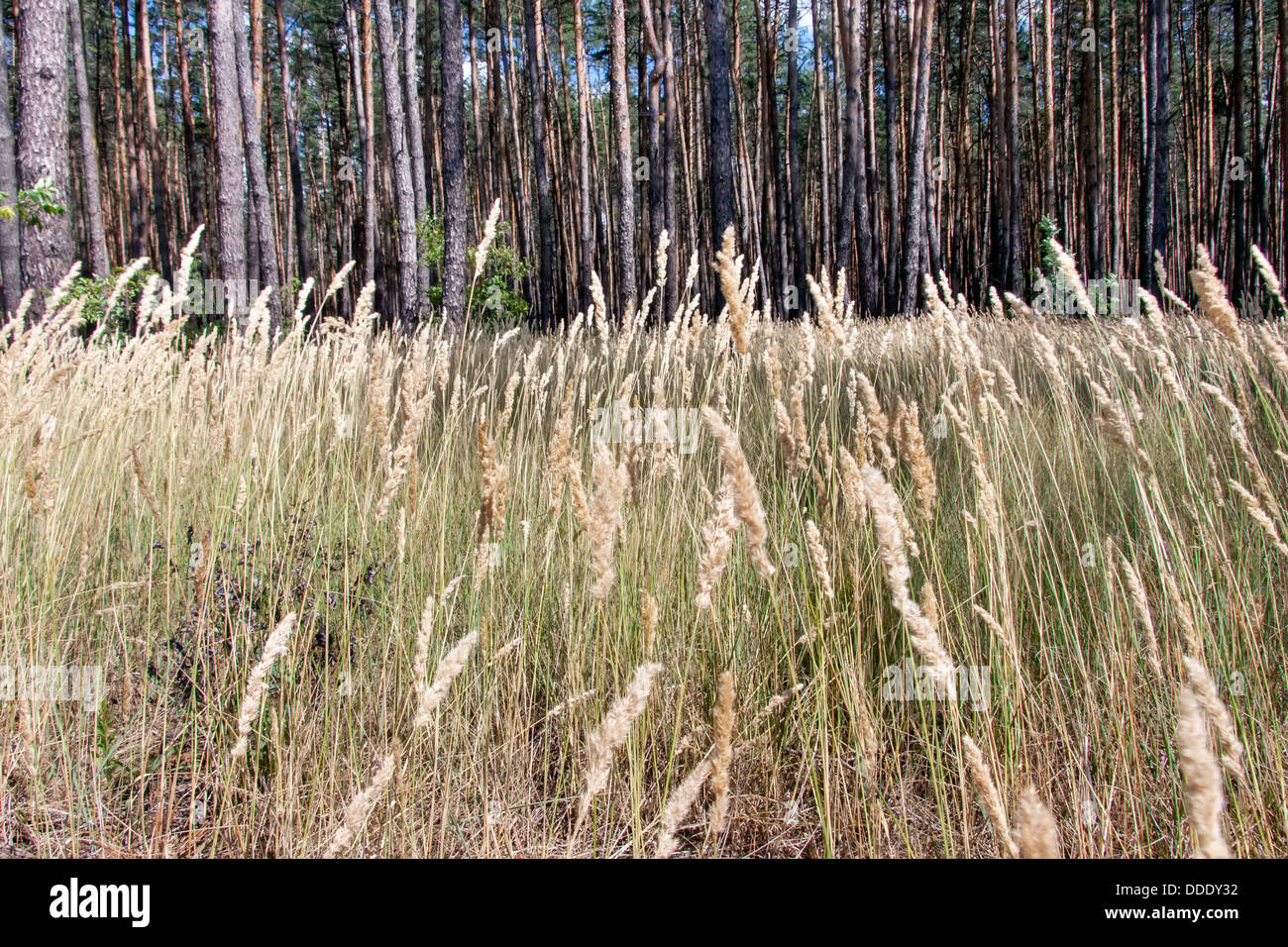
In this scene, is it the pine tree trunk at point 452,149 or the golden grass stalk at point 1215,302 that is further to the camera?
the pine tree trunk at point 452,149

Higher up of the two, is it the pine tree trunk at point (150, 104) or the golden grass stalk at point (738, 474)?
the pine tree trunk at point (150, 104)

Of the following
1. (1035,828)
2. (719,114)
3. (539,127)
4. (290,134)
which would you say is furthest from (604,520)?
(290,134)

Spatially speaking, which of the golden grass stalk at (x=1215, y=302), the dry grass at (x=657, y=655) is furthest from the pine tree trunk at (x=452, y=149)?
the golden grass stalk at (x=1215, y=302)

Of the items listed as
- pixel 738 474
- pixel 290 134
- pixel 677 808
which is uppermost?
pixel 290 134

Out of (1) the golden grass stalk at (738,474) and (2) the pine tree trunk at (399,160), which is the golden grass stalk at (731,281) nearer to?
(1) the golden grass stalk at (738,474)

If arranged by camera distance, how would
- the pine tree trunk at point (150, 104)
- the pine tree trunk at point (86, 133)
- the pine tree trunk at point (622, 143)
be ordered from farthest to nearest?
the pine tree trunk at point (150, 104) → the pine tree trunk at point (86, 133) → the pine tree trunk at point (622, 143)

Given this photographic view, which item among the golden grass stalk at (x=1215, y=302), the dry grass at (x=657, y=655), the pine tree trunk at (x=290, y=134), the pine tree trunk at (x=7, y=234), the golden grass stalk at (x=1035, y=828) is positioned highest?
the pine tree trunk at (x=290, y=134)

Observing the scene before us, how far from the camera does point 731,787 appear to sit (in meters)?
1.32

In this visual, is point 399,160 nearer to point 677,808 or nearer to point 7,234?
point 7,234

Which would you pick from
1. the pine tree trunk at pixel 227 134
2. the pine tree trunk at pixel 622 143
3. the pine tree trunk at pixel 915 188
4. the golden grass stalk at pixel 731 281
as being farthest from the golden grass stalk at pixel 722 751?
the pine tree trunk at pixel 915 188

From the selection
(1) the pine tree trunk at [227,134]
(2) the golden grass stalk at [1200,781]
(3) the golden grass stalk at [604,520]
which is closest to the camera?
(2) the golden grass stalk at [1200,781]

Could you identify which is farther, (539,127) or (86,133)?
(539,127)

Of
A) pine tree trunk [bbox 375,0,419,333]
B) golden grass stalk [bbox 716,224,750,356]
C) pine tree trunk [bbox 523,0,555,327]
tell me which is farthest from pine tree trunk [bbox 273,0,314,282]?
golden grass stalk [bbox 716,224,750,356]
